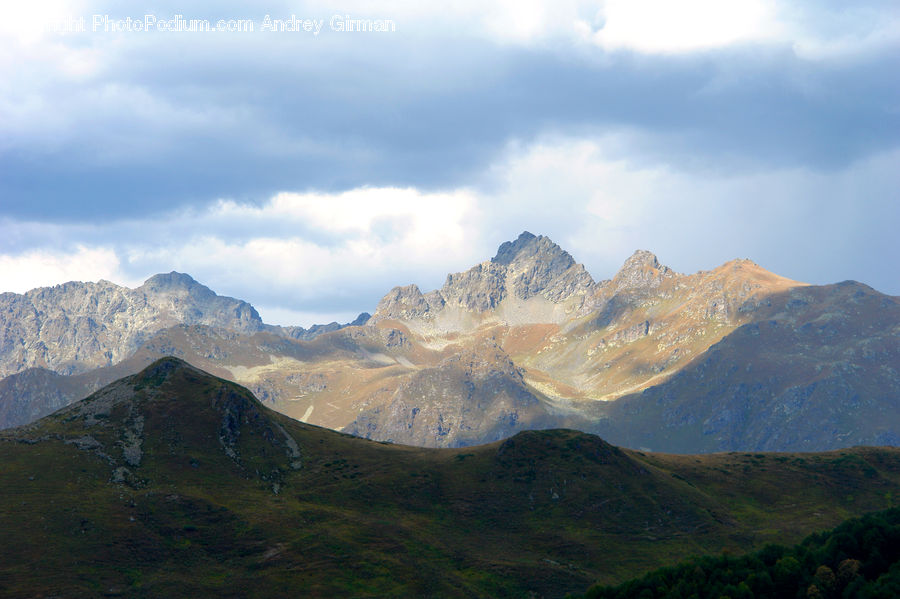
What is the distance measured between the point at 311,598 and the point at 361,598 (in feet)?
39.9

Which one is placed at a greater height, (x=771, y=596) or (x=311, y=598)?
(x=771, y=596)

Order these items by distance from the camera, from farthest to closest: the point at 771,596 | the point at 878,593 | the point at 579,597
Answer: the point at 579,597
the point at 771,596
the point at 878,593

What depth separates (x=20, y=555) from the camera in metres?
197

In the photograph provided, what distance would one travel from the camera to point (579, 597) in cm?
16338

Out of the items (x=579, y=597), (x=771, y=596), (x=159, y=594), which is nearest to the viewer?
(x=771, y=596)

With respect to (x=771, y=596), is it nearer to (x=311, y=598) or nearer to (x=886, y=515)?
(x=886, y=515)

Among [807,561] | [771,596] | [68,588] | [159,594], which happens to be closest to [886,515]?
[807,561]

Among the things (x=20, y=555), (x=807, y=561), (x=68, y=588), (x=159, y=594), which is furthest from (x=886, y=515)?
(x=20, y=555)

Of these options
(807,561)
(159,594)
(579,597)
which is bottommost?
(159,594)

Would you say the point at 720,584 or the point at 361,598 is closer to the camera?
the point at 720,584

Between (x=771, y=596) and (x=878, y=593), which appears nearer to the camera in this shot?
(x=878, y=593)

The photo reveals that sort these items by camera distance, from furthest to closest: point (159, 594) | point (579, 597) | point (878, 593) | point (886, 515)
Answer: point (159, 594) < point (886, 515) < point (579, 597) < point (878, 593)

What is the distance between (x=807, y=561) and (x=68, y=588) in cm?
16069

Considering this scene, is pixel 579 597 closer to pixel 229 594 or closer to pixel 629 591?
pixel 629 591
